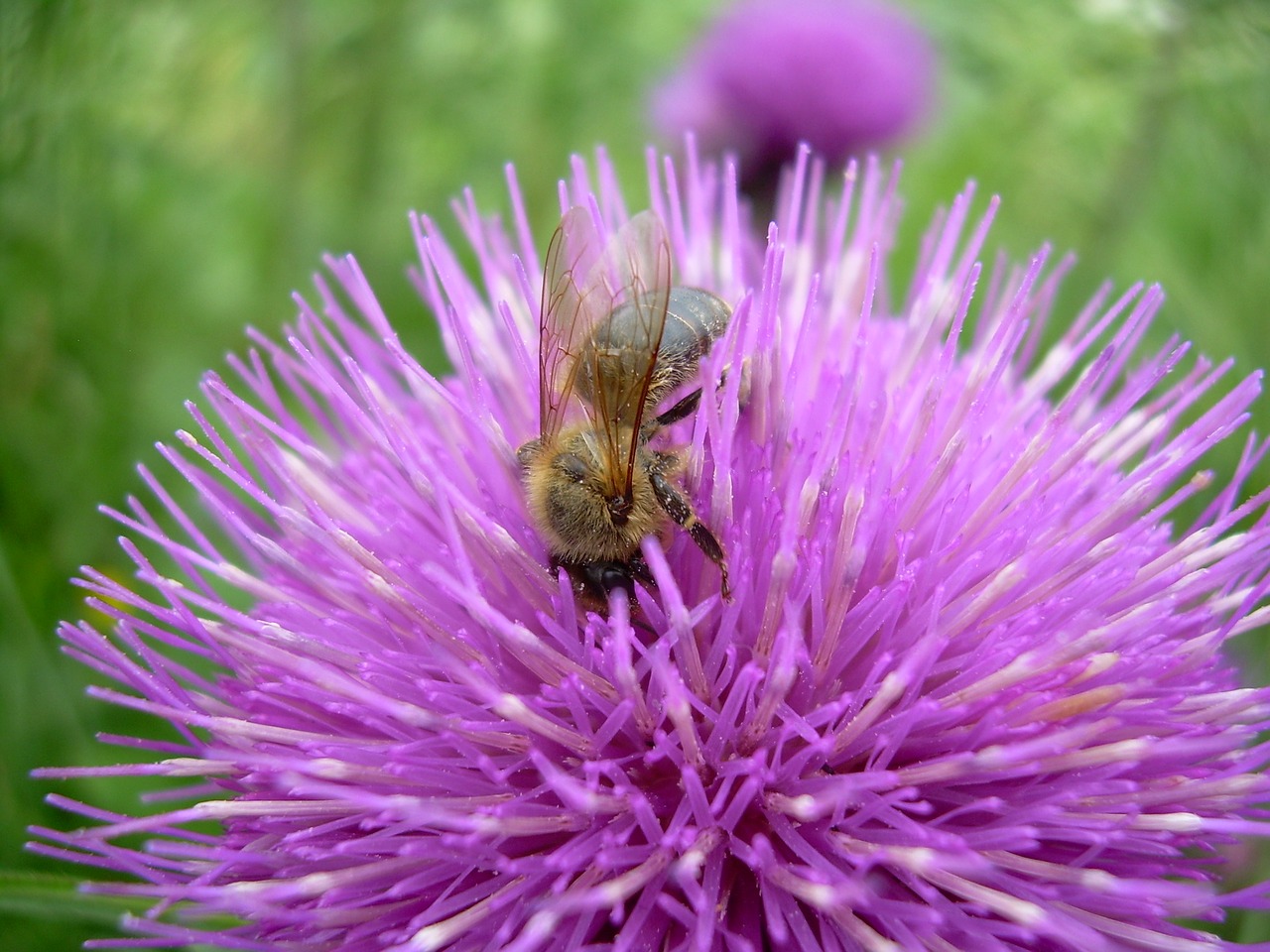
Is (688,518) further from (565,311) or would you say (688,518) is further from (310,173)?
(310,173)

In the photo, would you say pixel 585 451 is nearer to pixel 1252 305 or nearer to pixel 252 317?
pixel 1252 305

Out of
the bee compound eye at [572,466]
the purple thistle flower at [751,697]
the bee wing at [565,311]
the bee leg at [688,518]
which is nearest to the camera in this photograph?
the purple thistle flower at [751,697]

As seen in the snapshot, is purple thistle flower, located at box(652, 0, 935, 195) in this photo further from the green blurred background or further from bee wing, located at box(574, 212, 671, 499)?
bee wing, located at box(574, 212, 671, 499)

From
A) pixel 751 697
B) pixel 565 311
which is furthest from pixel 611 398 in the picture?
pixel 751 697

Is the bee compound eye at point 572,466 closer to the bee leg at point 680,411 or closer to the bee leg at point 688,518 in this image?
the bee leg at point 688,518

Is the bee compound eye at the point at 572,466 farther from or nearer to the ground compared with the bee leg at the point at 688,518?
farther from the ground

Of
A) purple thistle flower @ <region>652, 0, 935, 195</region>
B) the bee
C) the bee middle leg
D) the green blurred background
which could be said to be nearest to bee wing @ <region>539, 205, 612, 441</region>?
the bee

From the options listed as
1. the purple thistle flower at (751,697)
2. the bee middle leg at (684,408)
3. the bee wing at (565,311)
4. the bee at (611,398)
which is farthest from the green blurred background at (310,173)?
the bee middle leg at (684,408)
